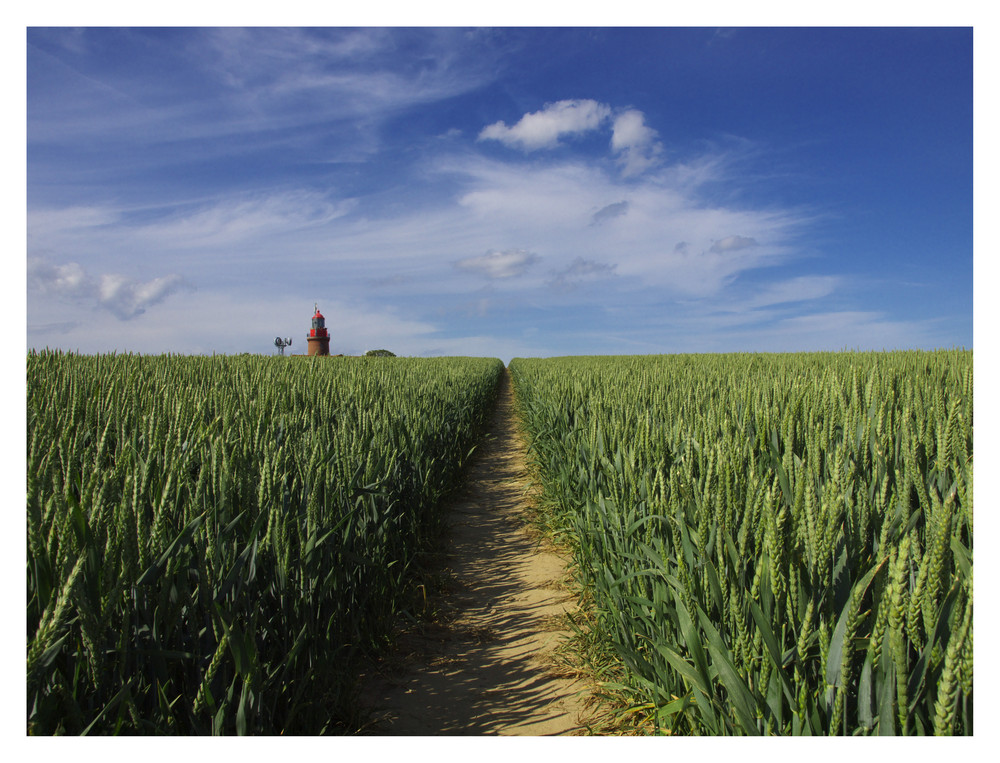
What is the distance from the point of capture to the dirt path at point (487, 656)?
205 centimetres

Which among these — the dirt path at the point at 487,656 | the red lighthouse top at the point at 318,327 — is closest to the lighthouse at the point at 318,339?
the red lighthouse top at the point at 318,327

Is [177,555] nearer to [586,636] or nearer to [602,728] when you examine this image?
[602,728]

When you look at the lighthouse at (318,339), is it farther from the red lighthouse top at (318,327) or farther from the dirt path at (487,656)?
the dirt path at (487,656)

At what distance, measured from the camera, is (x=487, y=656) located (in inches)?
98.9

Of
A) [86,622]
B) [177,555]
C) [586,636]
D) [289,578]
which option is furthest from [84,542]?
[586,636]

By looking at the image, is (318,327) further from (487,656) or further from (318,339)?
(487,656)

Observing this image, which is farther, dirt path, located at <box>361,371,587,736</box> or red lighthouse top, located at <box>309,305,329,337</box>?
red lighthouse top, located at <box>309,305,329,337</box>

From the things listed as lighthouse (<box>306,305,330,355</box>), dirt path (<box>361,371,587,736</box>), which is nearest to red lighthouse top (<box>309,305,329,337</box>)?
lighthouse (<box>306,305,330,355</box>)

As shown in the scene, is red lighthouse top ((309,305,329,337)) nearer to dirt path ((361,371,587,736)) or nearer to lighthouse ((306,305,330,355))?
lighthouse ((306,305,330,355))

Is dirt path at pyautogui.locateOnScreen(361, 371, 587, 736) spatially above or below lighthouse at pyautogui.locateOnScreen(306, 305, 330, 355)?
below

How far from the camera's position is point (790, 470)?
6.16ft

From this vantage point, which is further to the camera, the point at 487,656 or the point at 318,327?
the point at 318,327

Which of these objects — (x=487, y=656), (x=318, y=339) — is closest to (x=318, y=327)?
(x=318, y=339)

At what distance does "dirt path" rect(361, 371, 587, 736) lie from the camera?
205cm
